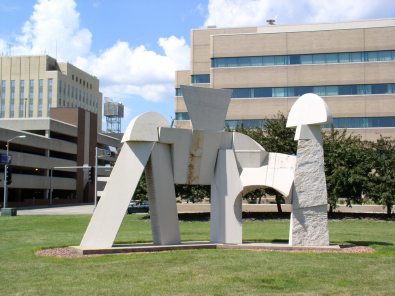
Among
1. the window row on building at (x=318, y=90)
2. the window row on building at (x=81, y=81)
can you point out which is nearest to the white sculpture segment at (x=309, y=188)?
the window row on building at (x=318, y=90)

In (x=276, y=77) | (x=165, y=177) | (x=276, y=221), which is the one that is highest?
(x=276, y=77)

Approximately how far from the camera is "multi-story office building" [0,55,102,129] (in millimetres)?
128400

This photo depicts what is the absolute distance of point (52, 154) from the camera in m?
81.5

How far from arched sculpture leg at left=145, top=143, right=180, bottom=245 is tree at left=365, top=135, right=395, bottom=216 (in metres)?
24.8

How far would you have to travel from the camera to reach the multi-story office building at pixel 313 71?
2467 inches

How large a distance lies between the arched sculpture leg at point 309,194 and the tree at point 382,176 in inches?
890

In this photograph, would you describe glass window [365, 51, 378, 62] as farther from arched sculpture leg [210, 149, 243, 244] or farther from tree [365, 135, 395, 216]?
arched sculpture leg [210, 149, 243, 244]

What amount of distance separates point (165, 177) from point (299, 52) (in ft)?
167

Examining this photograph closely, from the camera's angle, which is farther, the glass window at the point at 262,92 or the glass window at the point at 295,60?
the glass window at the point at 262,92

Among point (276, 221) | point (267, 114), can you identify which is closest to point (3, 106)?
point (267, 114)

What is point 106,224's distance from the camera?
16.2 meters

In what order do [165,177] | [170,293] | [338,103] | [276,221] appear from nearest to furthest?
[170,293] < [165,177] < [276,221] < [338,103]

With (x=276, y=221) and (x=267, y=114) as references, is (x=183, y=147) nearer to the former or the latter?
(x=276, y=221)

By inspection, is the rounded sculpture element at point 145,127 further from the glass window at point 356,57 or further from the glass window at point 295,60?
the glass window at point 356,57
